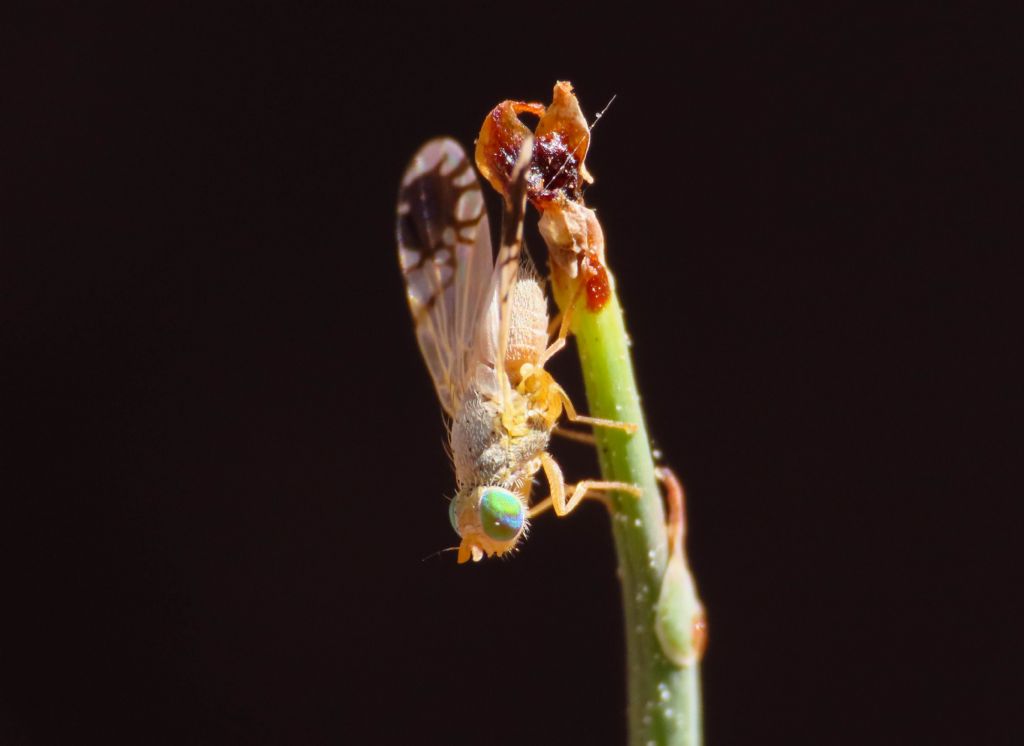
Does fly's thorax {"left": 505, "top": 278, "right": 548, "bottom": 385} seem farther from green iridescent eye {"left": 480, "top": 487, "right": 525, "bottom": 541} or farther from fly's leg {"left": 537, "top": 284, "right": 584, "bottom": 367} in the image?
green iridescent eye {"left": 480, "top": 487, "right": 525, "bottom": 541}

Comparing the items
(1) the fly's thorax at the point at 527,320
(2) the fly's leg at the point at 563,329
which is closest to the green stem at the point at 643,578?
(2) the fly's leg at the point at 563,329

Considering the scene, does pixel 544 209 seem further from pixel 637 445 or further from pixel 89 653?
pixel 89 653

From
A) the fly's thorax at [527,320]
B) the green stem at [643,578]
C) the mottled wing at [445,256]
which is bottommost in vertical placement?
the green stem at [643,578]

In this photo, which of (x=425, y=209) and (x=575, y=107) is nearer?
(x=575, y=107)

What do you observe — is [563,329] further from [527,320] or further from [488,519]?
[488,519]

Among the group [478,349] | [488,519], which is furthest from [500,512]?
[478,349]

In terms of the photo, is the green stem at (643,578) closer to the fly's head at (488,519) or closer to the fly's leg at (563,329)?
the fly's leg at (563,329)

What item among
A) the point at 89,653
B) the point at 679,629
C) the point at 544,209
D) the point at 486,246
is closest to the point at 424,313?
the point at 486,246
